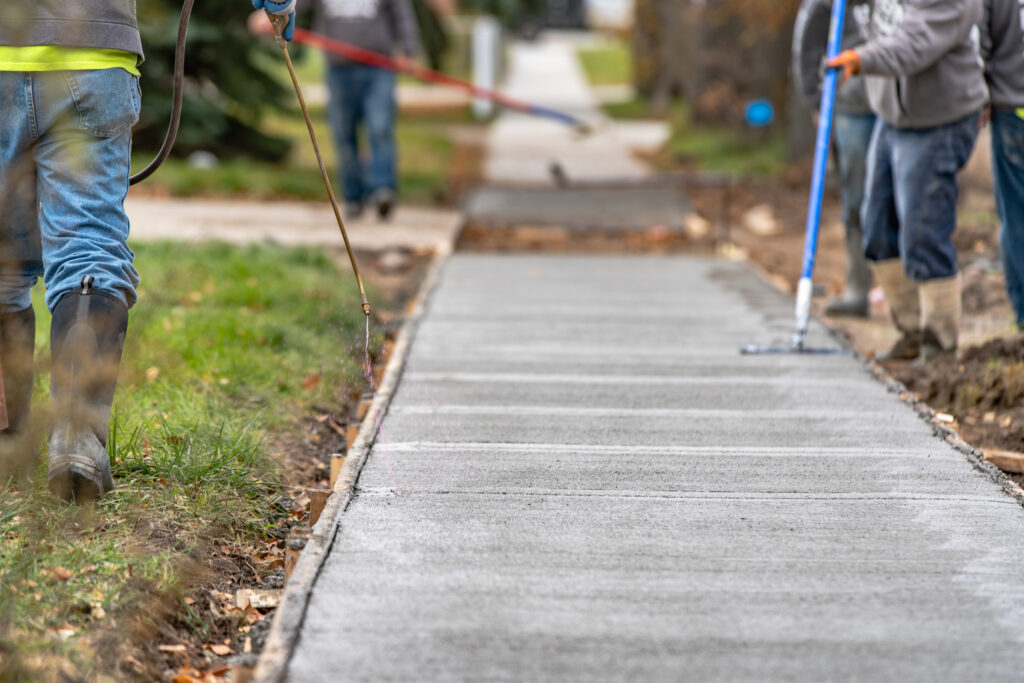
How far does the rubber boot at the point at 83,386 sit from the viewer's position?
10.8 ft

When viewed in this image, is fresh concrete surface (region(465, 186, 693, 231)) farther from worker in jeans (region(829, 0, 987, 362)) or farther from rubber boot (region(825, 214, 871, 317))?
worker in jeans (region(829, 0, 987, 362))

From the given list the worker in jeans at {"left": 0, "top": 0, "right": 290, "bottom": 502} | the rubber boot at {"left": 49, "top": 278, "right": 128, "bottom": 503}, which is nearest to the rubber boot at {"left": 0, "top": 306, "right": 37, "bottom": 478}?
the worker in jeans at {"left": 0, "top": 0, "right": 290, "bottom": 502}

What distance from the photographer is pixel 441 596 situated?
9.30 ft

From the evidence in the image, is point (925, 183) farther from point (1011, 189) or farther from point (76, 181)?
point (76, 181)

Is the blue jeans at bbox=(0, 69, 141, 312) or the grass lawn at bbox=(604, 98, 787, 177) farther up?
the blue jeans at bbox=(0, 69, 141, 312)

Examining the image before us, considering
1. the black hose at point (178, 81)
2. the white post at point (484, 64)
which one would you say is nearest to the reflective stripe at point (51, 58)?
the black hose at point (178, 81)

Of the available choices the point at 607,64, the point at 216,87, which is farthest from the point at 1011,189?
the point at 607,64

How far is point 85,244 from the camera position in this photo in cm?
348

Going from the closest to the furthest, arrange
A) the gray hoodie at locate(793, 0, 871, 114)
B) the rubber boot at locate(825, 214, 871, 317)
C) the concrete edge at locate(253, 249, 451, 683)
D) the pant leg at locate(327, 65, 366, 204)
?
1. the concrete edge at locate(253, 249, 451, 683)
2. the gray hoodie at locate(793, 0, 871, 114)
3. the rubber boot at locate(825, 214, 871, 317)
4. the pant leg at locate(327, 65, 366, 204)

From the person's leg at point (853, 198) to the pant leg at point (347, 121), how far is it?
15.5ft

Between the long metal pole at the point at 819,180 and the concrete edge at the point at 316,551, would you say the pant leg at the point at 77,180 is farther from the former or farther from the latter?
the long metal pole at the point at 819,180

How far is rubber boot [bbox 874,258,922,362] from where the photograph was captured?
574cm

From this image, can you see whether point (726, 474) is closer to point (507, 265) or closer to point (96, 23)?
point (96, 23)

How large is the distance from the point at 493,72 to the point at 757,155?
9845mm
